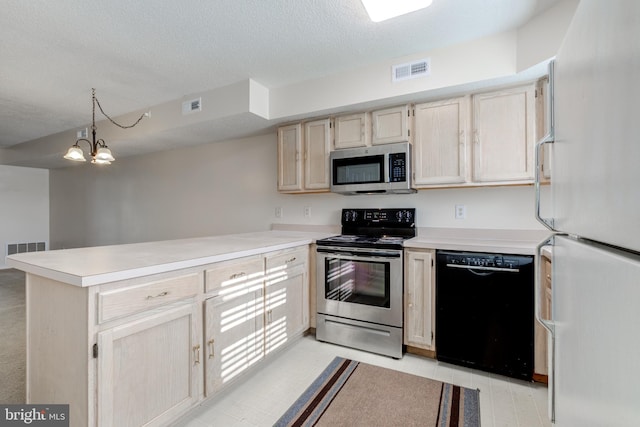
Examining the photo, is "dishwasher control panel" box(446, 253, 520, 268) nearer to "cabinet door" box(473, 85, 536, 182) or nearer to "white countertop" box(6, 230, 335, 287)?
"cabinet door" box(473, 85, 536, 182)

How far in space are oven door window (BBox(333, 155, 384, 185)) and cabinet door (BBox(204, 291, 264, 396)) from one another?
1.33 m

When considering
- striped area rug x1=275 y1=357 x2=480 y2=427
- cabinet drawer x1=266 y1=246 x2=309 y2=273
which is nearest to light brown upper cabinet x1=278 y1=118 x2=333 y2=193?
cabinet drawer x1=266 y1=246 x2=309 y2=273

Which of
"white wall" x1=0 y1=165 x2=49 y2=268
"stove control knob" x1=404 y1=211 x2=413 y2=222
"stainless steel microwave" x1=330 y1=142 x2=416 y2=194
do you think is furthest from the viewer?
"white wall" x1=0 y1=165 x2=49 y2=268

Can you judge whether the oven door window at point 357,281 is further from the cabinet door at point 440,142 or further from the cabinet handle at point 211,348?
the cabinet handle at point 211,348

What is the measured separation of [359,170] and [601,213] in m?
2.31

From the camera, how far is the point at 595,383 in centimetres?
54

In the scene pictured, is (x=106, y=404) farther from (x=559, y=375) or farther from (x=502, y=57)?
(x=502, y=57)

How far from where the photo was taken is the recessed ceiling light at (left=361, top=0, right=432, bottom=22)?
1.72 m

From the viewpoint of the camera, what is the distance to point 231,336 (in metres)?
1.89

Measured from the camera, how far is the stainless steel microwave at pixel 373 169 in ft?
8.43

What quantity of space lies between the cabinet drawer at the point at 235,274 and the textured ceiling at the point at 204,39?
64.5 inches

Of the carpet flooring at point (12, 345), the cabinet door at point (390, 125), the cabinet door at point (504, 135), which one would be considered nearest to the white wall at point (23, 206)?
the carpet flooring at point (12, 345)

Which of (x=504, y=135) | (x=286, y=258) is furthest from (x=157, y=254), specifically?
(x=504, y=135)

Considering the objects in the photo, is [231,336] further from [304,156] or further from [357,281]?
[304,156]
